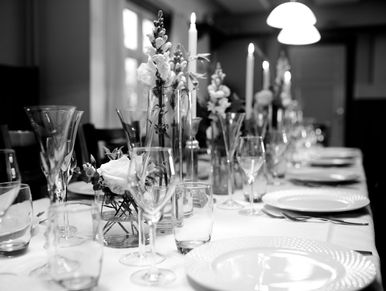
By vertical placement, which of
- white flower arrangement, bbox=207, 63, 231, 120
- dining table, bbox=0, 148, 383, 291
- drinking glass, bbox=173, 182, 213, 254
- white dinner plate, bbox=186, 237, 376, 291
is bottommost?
dining table, bbox=0, 148, 383, 291

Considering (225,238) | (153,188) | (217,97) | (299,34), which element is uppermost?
(299,34)

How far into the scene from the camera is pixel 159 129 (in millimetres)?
944

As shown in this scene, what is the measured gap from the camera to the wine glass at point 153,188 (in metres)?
A: 0.67

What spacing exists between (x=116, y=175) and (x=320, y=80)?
933 centimetres

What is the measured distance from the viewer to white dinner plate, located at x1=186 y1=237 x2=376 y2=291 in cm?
60

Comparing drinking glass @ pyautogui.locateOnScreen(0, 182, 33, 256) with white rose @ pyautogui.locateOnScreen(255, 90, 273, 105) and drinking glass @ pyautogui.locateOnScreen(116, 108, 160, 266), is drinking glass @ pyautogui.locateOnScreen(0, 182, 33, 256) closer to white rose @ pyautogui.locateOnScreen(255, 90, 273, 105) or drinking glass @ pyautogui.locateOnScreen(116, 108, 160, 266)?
drinking glass @ pyautogui.locateOnScreen(116, 108, 160, 266)

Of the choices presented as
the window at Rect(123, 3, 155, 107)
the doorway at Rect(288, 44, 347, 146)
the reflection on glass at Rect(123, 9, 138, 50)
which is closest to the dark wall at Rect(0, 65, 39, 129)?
the window at Rect(123, 3, 155, 107)

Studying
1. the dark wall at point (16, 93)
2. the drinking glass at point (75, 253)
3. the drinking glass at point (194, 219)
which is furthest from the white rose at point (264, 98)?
the dark wall at point (16, 93)

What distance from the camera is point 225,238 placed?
35.3 inches

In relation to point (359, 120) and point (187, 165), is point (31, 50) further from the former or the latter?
point (359, 120)

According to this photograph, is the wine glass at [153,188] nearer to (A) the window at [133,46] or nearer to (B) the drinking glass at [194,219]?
(B) the drinking glass at [194,219]

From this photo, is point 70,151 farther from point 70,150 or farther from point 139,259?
point 139,259

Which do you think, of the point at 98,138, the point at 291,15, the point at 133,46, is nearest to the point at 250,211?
the point at 291,15

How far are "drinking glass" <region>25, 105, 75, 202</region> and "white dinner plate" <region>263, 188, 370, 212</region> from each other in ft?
1.92
